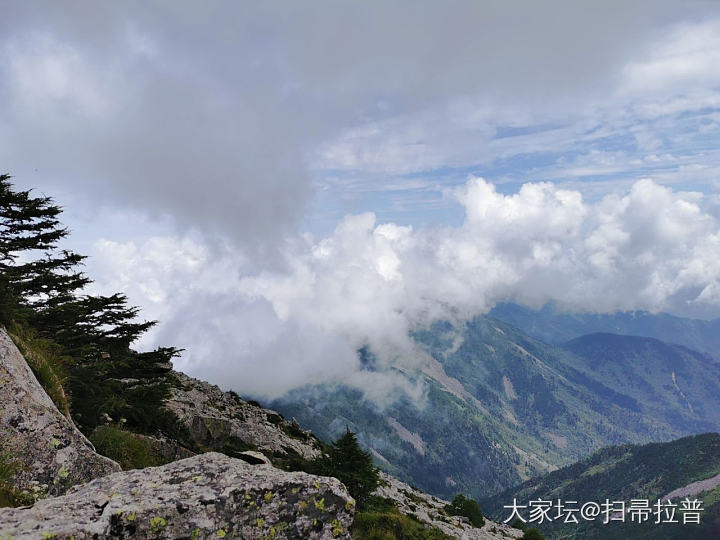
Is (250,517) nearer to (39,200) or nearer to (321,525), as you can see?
(321,525)

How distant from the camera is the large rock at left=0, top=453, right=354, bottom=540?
6.06 meters

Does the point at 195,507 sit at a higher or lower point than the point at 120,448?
higher

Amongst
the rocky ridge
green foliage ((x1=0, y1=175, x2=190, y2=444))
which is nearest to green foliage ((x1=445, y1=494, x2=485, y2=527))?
green foliage ((x1=0, y1=175, x2=190, y2=444))

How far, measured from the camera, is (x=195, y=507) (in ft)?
23.1

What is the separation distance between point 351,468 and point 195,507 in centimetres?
3220

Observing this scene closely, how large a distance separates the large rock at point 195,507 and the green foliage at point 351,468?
29114mm

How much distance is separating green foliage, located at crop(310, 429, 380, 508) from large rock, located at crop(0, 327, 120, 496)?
2761 cm

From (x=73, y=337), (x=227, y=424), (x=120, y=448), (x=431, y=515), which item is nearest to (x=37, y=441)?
(x=120, y=448)

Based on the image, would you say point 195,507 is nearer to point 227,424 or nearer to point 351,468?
point 351,468

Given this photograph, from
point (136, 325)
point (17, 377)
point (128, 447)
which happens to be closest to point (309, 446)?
point (136, 325)

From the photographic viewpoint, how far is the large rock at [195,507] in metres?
6.06

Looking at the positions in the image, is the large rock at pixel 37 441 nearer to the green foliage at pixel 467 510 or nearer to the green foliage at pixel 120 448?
the green foliage at pixel 120 448

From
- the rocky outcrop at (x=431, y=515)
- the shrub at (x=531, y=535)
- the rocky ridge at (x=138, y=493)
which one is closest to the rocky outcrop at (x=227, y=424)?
the rocky outcrop at (x=431, y=515)

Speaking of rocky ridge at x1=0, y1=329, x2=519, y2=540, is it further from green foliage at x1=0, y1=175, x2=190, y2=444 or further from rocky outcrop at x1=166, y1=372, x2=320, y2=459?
rocky outcrop at x1=166, y1=372, x2=320, y2=459
